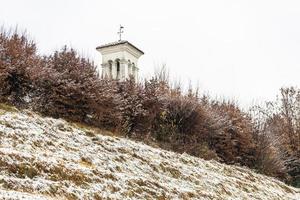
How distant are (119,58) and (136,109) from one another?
1557 centimetres

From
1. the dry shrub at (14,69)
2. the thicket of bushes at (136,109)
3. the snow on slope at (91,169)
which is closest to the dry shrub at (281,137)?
the thicket of bushes at (136,109)

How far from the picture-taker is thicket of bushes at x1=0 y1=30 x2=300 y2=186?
50.9 ft

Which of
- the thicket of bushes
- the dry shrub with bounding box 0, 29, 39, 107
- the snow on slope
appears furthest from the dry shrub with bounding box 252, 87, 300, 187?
the dry shrub with bounding box 0, 29, 39, 107

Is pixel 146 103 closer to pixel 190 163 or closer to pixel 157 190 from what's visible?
pixel 190 163

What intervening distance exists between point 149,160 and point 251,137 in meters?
12.5

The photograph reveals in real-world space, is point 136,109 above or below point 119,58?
below

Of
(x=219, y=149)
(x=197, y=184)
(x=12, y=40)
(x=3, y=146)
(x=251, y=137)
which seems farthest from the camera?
(x=251, y=137)

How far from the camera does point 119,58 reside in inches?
1341

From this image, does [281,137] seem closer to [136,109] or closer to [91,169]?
[136,109]

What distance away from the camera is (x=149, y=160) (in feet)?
46.7

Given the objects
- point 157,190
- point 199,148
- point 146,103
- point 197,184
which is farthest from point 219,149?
point 157,190

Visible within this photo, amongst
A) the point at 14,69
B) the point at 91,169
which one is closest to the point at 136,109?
the point at 14,69

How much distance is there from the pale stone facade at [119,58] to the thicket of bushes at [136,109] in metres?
9.60

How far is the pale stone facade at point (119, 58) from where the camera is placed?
33719mm
